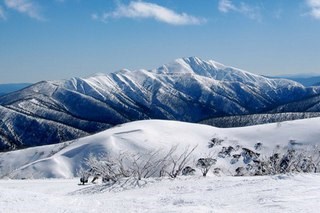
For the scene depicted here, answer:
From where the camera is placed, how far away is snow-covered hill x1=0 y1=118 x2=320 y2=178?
69.9m

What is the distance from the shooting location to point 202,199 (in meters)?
14.3

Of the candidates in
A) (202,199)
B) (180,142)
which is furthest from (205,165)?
(180,142)

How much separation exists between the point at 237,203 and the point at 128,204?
3.77 meters

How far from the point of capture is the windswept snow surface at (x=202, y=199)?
1266cm

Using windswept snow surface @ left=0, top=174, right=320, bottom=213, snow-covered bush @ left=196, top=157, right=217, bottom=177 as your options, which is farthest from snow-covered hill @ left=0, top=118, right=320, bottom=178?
windswept snow surface @ left=0, top=174, right=320, bottom=213

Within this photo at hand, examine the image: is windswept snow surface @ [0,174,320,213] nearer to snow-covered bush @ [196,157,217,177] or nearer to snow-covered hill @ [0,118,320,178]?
snow-covered bush @ [196,157,217,177]

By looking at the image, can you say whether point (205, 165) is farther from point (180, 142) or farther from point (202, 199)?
point (180, 142)

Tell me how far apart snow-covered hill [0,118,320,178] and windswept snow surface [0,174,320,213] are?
46634mm

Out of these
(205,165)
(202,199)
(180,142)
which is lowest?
(180,142)

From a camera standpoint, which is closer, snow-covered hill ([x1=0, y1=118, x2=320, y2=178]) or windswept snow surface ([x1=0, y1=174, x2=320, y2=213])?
windswept snow surface ([x1=0, y1=174, x2=320, y2=213])

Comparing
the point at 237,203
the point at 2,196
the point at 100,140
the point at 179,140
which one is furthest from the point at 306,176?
the point at 100,140

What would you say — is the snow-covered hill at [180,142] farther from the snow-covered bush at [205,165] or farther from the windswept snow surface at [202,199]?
the windswept snow surface at [202,199]

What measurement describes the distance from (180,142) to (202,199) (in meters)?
63.2

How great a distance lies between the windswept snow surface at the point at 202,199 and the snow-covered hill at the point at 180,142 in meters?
46.6
